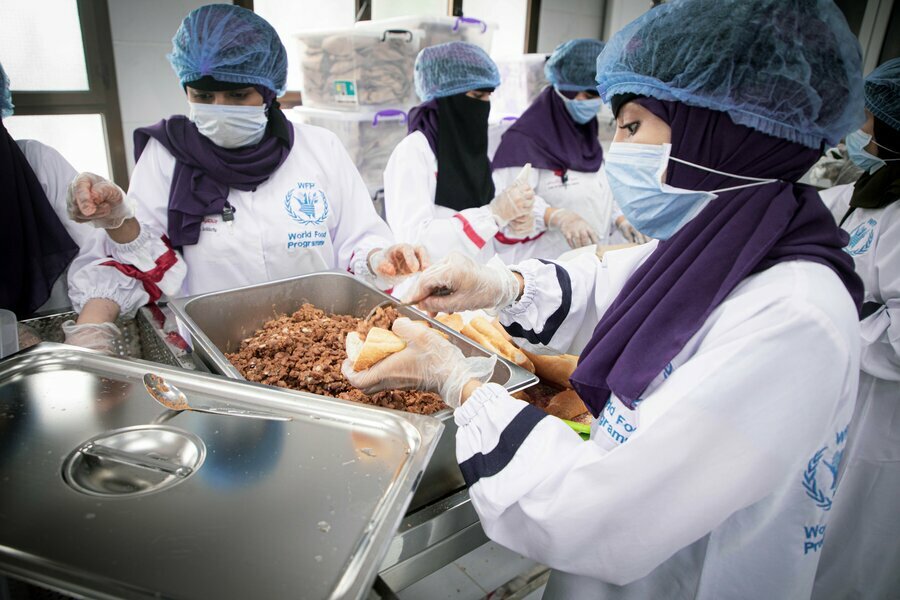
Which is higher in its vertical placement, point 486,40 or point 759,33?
point 486,40

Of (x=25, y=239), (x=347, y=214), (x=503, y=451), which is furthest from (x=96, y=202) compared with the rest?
(x=503, y=451)

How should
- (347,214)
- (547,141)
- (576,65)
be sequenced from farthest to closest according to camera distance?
(547,141) < (576,65) < (347,214)

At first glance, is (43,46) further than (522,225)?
Yes

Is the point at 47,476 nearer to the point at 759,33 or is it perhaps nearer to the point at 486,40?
the point at 759,33

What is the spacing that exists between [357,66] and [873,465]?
3364 millimetres

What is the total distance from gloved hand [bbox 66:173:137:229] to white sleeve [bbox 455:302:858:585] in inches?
59.7

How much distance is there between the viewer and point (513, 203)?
8.52 ft

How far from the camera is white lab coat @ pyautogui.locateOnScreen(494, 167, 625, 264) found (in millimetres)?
3021

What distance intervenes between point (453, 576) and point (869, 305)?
1825mm

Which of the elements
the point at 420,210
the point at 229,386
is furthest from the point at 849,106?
the point at 420,210

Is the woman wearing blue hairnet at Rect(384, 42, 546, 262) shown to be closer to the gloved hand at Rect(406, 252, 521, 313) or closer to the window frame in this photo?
the gloved hand at Rect(406, 252, 521, 313)

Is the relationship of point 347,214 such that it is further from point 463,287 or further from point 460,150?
point 463,287

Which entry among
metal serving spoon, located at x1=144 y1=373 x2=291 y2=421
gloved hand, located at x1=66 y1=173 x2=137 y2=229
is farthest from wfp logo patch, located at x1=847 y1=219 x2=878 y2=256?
gloved hand, located at x1=66 y1=173 x2=137 y2=229

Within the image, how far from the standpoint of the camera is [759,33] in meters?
0.89
